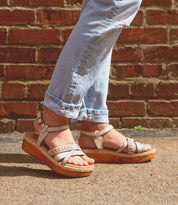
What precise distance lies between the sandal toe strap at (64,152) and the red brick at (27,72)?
28.6 inches

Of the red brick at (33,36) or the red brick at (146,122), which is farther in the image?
the red brick at (146,122)

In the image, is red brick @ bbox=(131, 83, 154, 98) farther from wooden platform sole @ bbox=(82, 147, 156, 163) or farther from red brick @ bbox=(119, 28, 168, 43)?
wooden platform sole @ bbox=(82, 147, 156, 163)

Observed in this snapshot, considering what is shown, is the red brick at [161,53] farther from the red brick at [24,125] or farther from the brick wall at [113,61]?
the red brick at [24,125]

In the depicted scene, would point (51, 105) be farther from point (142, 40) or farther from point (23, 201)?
point (142, 40)

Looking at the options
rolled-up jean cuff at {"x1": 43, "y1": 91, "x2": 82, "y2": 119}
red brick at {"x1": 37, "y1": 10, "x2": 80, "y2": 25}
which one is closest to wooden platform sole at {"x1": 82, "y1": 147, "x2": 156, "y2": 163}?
rolled-up jean cuff at {"x1": 43, "y1": 91, "x2": 82, "y2": 119}

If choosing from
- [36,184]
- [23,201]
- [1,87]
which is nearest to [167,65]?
[1,87]

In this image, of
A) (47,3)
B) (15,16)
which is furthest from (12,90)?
(47,3)

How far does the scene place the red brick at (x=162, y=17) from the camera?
1.93 metres

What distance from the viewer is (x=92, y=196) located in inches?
40.4

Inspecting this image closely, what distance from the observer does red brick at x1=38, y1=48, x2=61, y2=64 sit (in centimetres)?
189

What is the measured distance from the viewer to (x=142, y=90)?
1.96m

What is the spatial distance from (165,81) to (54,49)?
623 mm

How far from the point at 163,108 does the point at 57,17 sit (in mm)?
751

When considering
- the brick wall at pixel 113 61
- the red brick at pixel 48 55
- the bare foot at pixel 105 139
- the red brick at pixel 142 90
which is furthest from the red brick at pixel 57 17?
the bare foot at pixel 105 139
